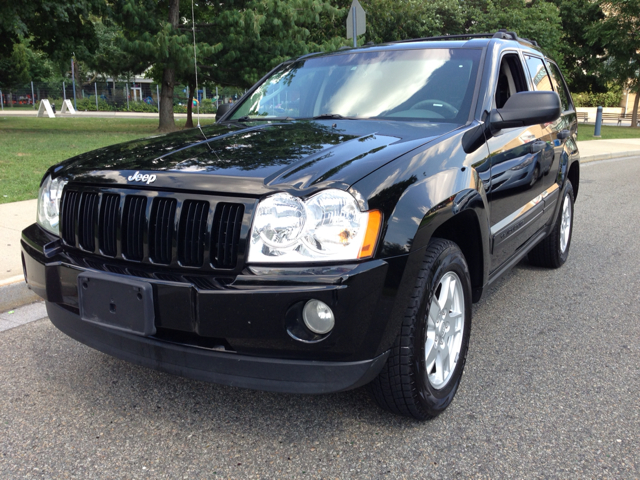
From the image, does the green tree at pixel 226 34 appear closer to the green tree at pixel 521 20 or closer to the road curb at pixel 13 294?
the green tree at pixel 521 20

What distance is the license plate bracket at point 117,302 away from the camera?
7.16ft

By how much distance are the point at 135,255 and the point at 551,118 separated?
7.54ft

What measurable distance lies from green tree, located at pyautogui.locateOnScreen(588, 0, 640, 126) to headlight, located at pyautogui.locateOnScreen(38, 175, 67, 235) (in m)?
29.9

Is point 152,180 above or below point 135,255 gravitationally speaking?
above

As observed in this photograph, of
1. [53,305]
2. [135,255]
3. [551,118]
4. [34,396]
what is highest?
[551,118]

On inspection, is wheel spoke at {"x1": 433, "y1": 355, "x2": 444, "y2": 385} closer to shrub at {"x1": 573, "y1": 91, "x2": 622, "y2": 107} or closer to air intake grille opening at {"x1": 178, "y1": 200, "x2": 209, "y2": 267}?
air intake grille opening at {"x1": 178, "y1": 200, "x2": 209, "y2": 267}

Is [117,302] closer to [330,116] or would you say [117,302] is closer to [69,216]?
[69,216]

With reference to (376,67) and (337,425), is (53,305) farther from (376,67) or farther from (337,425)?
(376,67)

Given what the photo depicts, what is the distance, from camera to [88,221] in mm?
2510

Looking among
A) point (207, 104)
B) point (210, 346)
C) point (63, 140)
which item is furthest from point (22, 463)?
point (207, 104)

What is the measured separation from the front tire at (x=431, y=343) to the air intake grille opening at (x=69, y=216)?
147cm

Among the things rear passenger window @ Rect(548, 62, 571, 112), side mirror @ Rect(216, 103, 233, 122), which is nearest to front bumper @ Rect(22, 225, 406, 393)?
side mirror @ Rect(216, 103, 233, 122)

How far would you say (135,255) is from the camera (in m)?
2.36

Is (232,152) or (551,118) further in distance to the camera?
(551,118)
